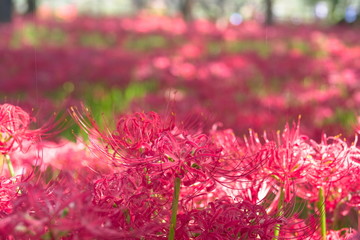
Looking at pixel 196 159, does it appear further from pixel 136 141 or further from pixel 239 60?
pixel 239 60

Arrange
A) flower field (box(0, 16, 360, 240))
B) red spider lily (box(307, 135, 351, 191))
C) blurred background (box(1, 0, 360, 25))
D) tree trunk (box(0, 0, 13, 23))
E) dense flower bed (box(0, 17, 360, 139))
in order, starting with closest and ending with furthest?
flower field (box(0, 16, 360, 240)) < red spider lily (box(307, 135, 351, 191)) < dense flower bed (box(0, 17, 360, 139)) < tree trunk (box(0, 0, 13, 23)) < blurred background (box(1, 0, 360, 25))

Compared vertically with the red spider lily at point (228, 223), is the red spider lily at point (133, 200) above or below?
Answer: above

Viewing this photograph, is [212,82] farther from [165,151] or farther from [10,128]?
[165,151]

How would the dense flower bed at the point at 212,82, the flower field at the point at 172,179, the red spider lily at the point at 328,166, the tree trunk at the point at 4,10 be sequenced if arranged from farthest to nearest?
the tree trunk at the point at 4,10
the dense flower bed at the point at 212,82
the red spider lily at the point at 328,166
the flower field at the point at 172,179

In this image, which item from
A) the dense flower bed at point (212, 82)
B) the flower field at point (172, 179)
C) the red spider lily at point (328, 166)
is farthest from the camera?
the dense flower bed at point (212, 82)

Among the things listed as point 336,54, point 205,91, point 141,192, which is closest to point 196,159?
point 141,192

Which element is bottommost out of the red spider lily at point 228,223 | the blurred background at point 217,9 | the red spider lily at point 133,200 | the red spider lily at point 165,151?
the blurred background at point 217,9

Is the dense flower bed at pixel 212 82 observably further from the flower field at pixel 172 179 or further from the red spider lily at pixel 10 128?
the red spider lily at pixel 10 128

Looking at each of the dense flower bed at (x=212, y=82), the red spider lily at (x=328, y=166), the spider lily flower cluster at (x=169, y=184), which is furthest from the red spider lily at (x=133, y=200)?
the dense flower bed at (x=212, y=82)

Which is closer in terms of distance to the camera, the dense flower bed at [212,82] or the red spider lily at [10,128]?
the red spider lily at [10,128]

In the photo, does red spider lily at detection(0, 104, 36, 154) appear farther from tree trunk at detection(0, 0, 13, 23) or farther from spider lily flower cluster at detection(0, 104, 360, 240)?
tree trunk at detection(0, 0, 13, 23)

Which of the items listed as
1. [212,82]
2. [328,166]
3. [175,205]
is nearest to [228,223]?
[175,205]

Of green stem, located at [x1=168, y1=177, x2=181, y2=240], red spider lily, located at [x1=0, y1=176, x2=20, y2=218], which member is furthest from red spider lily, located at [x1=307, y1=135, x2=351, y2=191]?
red spider lily, located at [x1=0, y1=176, x2=20, y2=218]

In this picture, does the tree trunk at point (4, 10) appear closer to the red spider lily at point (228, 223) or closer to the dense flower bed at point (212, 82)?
the dense flower bed at point (212, 82)
